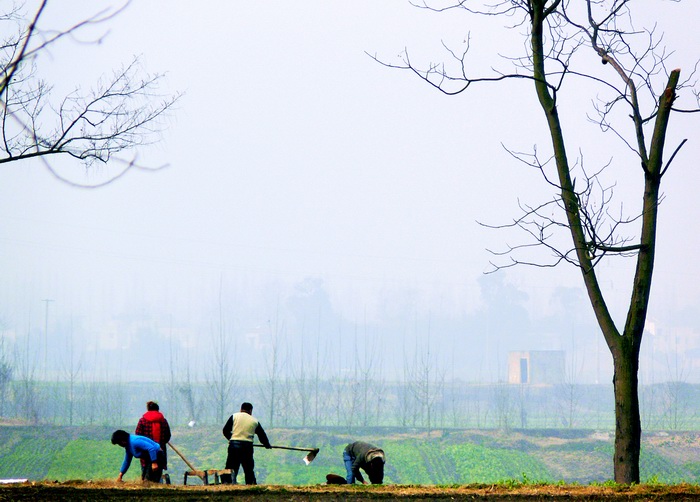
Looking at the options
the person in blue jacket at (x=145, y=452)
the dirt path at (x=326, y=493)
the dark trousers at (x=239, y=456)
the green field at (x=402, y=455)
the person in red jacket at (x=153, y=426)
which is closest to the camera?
the dirt path at (x=326, y=493)

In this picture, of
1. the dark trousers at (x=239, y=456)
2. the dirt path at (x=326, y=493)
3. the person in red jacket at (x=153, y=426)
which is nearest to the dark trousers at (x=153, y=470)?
the person in red jacket at (x=153, y=426)

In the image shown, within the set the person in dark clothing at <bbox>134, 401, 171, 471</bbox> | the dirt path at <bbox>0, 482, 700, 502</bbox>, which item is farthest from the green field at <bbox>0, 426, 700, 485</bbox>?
the dirt path at <bbox>0, 482, 700, 502</bbox>

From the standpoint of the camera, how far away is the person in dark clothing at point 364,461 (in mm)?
11680

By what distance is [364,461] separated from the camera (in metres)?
11.7

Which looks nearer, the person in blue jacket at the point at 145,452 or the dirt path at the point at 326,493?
the dirt path at the point at 326,493

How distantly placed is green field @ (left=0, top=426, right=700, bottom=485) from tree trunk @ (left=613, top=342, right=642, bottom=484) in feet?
127

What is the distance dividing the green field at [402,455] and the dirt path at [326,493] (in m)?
39.8

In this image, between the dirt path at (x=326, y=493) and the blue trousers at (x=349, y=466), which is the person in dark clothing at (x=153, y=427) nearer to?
the dirt path at (x=326, y=493)

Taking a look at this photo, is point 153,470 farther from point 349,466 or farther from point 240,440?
point 349,466

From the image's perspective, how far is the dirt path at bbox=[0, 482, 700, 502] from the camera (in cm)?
970

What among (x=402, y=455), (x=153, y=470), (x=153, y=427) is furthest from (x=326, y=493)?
(x=402, y=455)

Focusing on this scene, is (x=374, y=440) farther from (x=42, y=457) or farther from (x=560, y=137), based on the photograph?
(x=560, y=137)

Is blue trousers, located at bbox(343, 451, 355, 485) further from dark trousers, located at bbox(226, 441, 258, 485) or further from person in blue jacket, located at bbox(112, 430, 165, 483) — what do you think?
person in blue jacket, located at bbox(112, 430, 165, 483)

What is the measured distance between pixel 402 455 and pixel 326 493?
1755 inches
